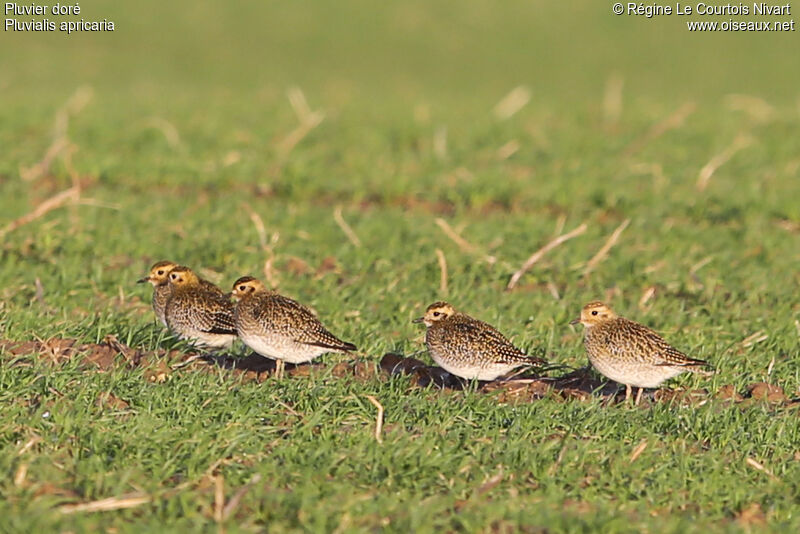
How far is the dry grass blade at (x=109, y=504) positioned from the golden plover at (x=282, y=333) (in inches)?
95.1

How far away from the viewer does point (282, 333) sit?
364 inches

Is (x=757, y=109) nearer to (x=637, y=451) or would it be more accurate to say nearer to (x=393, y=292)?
(x=393, y=292)

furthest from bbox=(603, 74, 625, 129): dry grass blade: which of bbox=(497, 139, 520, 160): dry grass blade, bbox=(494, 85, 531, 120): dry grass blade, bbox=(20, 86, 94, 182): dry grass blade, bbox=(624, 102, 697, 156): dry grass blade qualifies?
bbox=(20, 86, 94, 182): dry grass blade

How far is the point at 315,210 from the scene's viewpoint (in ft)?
53.5

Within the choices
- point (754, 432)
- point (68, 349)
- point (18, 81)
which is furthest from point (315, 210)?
point (18, 81)

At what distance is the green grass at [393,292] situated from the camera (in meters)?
7.41

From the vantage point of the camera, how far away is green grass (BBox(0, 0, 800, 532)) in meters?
7.41

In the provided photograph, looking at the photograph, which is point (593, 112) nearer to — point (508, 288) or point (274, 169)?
point (274, 169)

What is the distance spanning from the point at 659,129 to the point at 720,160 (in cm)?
326

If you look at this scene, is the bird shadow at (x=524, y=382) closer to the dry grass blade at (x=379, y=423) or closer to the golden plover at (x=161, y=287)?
the dry grass blade at (x=379, y=423)

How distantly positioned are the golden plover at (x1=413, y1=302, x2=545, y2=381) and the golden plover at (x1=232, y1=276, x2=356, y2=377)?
2.28 feet

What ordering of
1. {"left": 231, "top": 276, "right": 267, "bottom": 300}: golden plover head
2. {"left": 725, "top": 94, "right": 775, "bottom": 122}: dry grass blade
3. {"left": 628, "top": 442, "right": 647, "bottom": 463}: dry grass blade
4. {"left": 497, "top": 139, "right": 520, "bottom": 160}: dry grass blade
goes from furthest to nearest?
1. {"left": 725, "top": 94, "right": 775, "bottom": 122}: dry grass blade
2. {"left": 497, "top": 139, "right": 520, "bottom": 160}: dry grass blade
3. {"left": 231, "top": 276, "right": 267, "bottom": 300}: golden plover head
4. {"left": 628, "top": 442, "right": 647, "bottom": 463}: dry grass blade

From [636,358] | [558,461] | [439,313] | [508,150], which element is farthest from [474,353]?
[508,150]

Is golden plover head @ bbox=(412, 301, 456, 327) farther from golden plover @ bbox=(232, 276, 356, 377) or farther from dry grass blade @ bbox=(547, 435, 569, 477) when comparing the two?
dry grass blade @ bbox=(547, 435, 569, 477)
